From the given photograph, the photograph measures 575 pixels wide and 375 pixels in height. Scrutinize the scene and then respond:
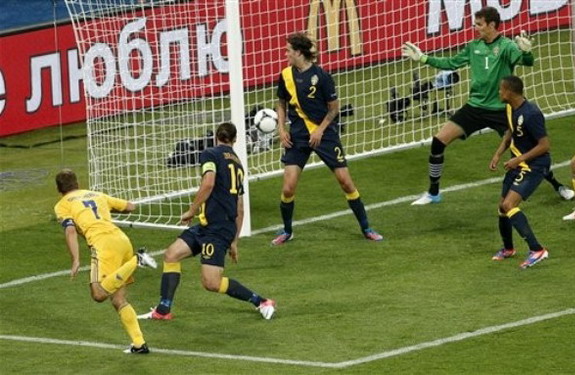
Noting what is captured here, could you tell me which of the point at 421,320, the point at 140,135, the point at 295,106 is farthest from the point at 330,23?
the point at 421,320

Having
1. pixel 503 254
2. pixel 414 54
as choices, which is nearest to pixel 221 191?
pixel 503 254

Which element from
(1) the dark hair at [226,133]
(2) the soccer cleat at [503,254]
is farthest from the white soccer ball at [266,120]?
(1) the dark hair at [226,133]

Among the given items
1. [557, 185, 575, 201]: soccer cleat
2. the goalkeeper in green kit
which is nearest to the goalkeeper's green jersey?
the goalkeeper in green kit

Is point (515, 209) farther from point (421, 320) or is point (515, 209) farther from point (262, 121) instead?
point (262, 121)

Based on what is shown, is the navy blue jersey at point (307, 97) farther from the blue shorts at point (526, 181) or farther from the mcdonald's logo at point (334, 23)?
the mcdonald's logo at point (334, 23)

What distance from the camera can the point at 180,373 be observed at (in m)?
14.5

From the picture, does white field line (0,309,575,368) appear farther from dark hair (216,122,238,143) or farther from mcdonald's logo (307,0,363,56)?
mcdonald's logo (307,0,363,56)

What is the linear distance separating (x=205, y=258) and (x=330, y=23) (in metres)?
8.89

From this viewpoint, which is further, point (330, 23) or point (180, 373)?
point (330, 23)

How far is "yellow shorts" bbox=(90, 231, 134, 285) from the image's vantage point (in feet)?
49.4

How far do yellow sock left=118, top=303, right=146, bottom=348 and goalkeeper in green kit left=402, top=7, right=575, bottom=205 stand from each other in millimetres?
5325

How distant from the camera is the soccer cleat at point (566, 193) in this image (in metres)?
19.8

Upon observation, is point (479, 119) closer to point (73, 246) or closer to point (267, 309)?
point (267, 309)

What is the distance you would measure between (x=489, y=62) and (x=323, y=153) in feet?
7.08
